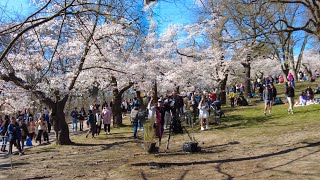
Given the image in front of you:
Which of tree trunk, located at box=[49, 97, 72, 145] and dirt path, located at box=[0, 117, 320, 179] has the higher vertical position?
tree trunk, located at box=[49, 97, 72, 145]

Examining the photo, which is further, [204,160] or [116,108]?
[116,108]

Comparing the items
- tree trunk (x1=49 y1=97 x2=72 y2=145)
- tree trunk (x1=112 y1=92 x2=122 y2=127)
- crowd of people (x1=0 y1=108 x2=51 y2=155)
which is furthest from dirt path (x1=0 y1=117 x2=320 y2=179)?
tree trunk (x1=112 y1=92 x2=122 y2=127)

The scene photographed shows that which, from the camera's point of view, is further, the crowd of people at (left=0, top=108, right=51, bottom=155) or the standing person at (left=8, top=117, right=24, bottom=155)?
the crowd of people at (left=0, top=108, right=51, bottom=155)

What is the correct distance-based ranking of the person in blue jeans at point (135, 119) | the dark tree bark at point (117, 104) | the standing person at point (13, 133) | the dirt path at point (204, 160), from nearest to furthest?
the dirt path at point (204, 160)
the standing person at point (13, 133)
the person in blue jeans at point (135, 119)
the dark tree bark at point (117, 104)

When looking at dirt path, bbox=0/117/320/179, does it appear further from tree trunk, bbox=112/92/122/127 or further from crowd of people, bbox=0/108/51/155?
tree trunk, bbox=112/92/122/127

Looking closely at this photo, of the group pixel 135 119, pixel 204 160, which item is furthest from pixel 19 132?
pixel 204 160

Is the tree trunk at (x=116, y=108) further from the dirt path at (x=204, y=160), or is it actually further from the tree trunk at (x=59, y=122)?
the dirt path at (x=204, y=160)

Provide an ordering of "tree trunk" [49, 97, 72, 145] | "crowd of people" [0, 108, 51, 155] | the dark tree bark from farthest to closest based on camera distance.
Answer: the dark tree bark < "tree trunk" [49, 97, 72, 145] < "crowd of people" [0, 108, 51, 155]

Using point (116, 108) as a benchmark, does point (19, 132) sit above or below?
below

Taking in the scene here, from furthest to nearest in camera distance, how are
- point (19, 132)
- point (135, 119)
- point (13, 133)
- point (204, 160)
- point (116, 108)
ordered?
point (116, 108), point (135, 119), point (19, 132), point (13, 133), point (204, 160)

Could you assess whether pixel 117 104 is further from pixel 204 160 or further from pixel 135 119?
pixel 204 160

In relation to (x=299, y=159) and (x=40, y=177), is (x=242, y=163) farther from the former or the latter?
(x=40, y=177)

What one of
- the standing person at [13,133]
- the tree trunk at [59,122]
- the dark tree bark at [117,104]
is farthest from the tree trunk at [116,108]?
the standing person at [13,133]

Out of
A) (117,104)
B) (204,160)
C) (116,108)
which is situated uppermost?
(117,104)
